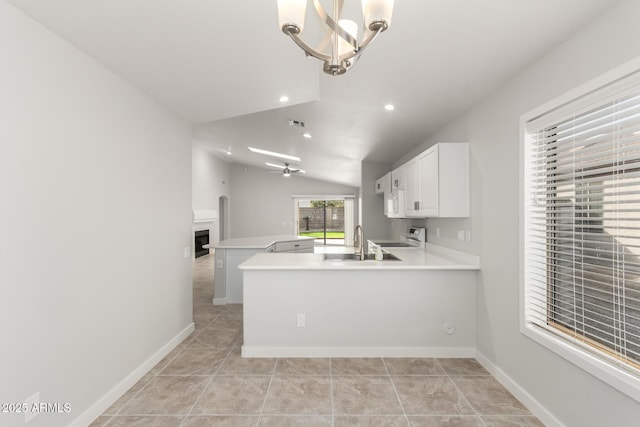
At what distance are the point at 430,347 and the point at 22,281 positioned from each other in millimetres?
2955

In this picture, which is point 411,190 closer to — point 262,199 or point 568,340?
point 568,340

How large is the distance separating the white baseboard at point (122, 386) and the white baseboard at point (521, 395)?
2.82m

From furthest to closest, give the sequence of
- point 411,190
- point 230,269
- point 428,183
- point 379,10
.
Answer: point 230,269
point 411,190
point 428,183
point 379,10

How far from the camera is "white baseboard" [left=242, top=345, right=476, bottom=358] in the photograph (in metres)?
2.87

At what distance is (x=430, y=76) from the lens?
2305 millimetres

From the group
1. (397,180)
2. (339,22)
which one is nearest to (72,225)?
(339,22)

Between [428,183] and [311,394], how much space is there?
2173 mm

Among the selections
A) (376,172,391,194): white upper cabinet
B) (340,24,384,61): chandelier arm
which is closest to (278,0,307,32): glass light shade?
(340,24,384,61): chandelier arm

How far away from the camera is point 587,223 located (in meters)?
1.69

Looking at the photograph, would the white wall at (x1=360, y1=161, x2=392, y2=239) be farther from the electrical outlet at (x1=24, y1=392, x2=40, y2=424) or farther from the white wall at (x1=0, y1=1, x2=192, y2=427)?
the electrical outlet at (x1=24, y1=392, x2=40, y2=424)

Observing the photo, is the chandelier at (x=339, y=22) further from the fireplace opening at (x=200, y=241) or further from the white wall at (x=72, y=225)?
the fireplace opening at (x=200, y=241)

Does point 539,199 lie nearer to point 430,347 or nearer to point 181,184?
point 430,347

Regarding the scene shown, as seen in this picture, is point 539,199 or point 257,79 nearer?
point 539,199

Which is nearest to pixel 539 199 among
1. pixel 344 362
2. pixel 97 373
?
pixel 344 362
